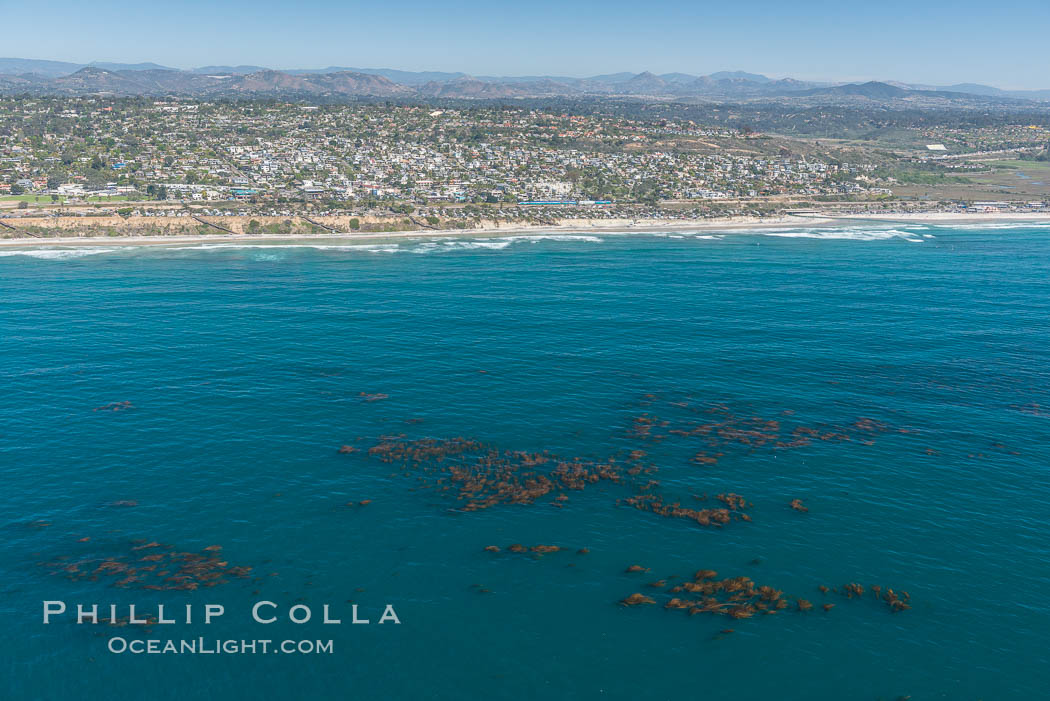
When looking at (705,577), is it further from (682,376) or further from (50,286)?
(50,286)

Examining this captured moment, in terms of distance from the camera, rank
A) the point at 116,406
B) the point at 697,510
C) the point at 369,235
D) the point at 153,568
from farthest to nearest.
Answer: the point at 369,235, the point at 116,406, the point at 697,510, the point at 153,568

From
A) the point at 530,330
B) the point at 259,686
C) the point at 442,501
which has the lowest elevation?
the point at 259,686

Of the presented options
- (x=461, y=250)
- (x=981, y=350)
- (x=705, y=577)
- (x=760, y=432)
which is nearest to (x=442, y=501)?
(x=705, y=577)

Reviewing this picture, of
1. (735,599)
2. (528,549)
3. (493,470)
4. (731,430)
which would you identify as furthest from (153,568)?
(731,430)

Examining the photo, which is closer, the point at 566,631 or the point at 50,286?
the point at 566,631

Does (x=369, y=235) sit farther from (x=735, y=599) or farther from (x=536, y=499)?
(x=735, y=599)

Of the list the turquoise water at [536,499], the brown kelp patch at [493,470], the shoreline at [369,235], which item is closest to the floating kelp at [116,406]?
the turquoise water at [536,499]

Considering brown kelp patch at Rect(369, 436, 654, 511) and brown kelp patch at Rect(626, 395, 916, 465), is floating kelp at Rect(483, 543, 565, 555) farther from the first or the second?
brown kelp patch at Rect(626, 395, 916, 465)

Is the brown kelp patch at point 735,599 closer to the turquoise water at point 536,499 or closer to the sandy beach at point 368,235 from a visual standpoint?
the turquoise water at point 536,499
